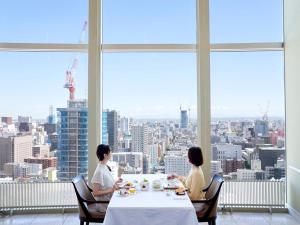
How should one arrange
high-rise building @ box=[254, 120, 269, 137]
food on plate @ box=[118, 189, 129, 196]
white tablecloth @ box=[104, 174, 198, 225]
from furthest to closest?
high-rise building @ box=[254, 120, 269, 137] → food on plate @ box=[118, 189, 129, 196] → white tablecloth @ box=[104, 174, 198, 225]

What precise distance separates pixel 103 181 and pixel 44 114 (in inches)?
70.9

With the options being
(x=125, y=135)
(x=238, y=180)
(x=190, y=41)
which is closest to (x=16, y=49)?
(x=125, y=135)

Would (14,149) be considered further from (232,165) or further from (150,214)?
(232,165)

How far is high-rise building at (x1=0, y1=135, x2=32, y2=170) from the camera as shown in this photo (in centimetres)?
430

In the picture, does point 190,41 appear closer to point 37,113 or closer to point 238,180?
point 238,180

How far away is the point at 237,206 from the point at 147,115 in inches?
78.1

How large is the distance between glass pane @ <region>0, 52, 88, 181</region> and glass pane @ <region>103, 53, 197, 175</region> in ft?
1.48

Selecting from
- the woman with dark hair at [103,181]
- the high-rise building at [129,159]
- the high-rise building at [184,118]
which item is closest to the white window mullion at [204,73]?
the high-rise building at [184,118]

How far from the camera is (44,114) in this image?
4.38 meters

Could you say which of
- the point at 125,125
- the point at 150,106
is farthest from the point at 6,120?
the point at 150,106

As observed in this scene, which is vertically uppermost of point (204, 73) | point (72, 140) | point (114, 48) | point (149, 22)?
point (149, 22)

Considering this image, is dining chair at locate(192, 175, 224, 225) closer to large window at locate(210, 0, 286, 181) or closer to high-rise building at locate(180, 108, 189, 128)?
large window at locate(210, 0, 286, 181)

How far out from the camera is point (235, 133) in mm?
4430

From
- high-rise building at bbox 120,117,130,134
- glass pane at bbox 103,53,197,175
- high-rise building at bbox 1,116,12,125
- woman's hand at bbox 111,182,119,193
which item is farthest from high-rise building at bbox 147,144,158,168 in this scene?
high-rise building at bbox 1,116,12,125
